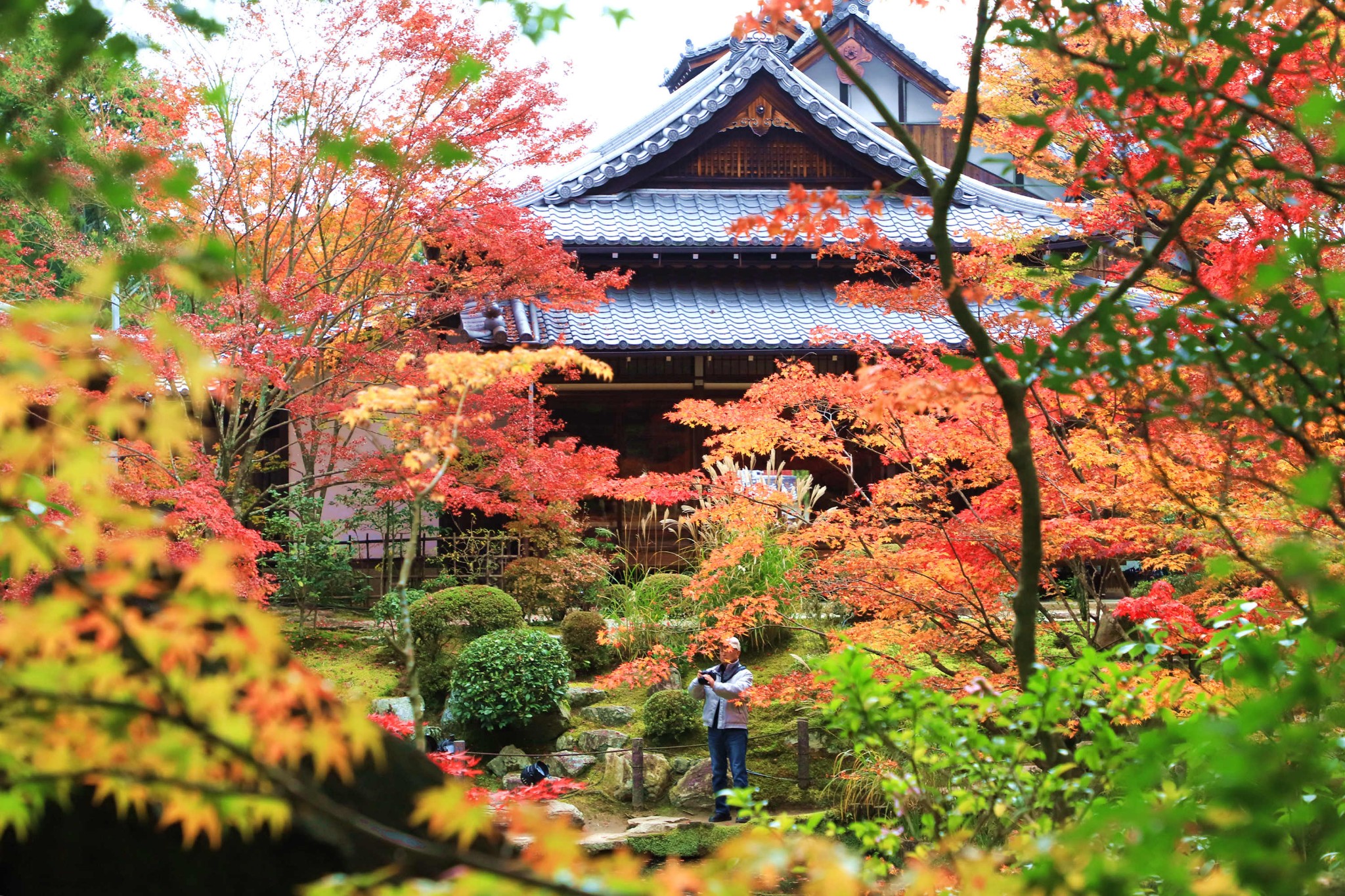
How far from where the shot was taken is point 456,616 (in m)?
9.66

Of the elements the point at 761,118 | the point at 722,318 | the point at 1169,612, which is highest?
the point at 761,118

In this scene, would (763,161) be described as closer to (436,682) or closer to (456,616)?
(456,616)


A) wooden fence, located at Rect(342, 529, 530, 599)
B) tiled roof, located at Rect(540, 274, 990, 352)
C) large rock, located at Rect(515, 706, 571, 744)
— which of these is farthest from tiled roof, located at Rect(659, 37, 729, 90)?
large rock, located at Rect(515, 706, 571, 744)

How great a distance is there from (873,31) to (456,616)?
55.4ft

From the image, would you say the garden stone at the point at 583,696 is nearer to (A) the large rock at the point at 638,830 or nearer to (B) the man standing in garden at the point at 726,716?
(A) the large rock at the point at 638,830

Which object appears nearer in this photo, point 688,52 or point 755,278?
point 755,278

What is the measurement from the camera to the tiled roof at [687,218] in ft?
44.0

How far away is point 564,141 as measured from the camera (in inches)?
369

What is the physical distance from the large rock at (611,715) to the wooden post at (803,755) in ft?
5.23

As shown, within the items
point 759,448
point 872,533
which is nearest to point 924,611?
point 872,533

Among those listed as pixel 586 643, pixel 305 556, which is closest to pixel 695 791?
pixel 586 643

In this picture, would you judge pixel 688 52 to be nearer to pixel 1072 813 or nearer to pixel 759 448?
pixel 759 448

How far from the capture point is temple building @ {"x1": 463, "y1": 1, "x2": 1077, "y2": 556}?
12.6 m

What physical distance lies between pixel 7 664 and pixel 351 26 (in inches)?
305
